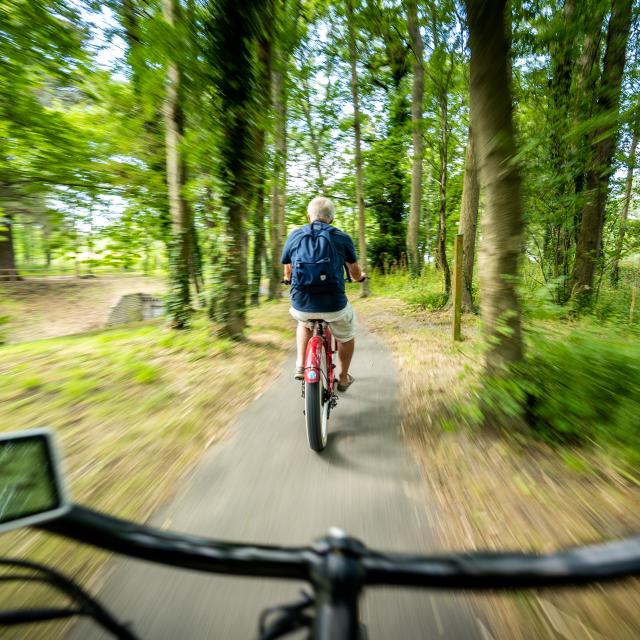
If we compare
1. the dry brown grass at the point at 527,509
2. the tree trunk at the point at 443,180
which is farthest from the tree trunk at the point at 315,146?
the dry brown grass at the point at 527,509

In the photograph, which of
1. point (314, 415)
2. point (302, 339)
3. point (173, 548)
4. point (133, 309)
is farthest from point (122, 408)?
point (133, 309)

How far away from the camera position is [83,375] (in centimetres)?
493

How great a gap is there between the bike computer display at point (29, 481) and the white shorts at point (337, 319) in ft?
9.34

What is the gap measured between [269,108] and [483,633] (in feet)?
26.3

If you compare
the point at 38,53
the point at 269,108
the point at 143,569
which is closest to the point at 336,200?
the point at 269,108

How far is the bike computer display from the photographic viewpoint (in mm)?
674

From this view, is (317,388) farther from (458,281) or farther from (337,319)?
(458,281)

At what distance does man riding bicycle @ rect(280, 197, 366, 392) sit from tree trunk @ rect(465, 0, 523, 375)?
4.53ft

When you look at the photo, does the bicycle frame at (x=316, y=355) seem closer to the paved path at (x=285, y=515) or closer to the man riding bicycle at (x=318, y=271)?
the man riding bicycle at (x=318, y=271)

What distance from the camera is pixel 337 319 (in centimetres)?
372

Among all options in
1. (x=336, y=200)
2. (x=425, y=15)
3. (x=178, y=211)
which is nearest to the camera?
(x=425, y=15)

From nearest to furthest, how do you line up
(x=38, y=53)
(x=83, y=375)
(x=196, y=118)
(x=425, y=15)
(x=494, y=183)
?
(x=494, y=183) → (x=425, y=15) → (x=83, y=375) → (x=38, y=53) → (x=196, y=118)

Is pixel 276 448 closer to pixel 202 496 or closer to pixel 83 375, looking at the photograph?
pixel 202 496

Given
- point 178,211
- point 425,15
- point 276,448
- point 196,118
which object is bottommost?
point 276,448
